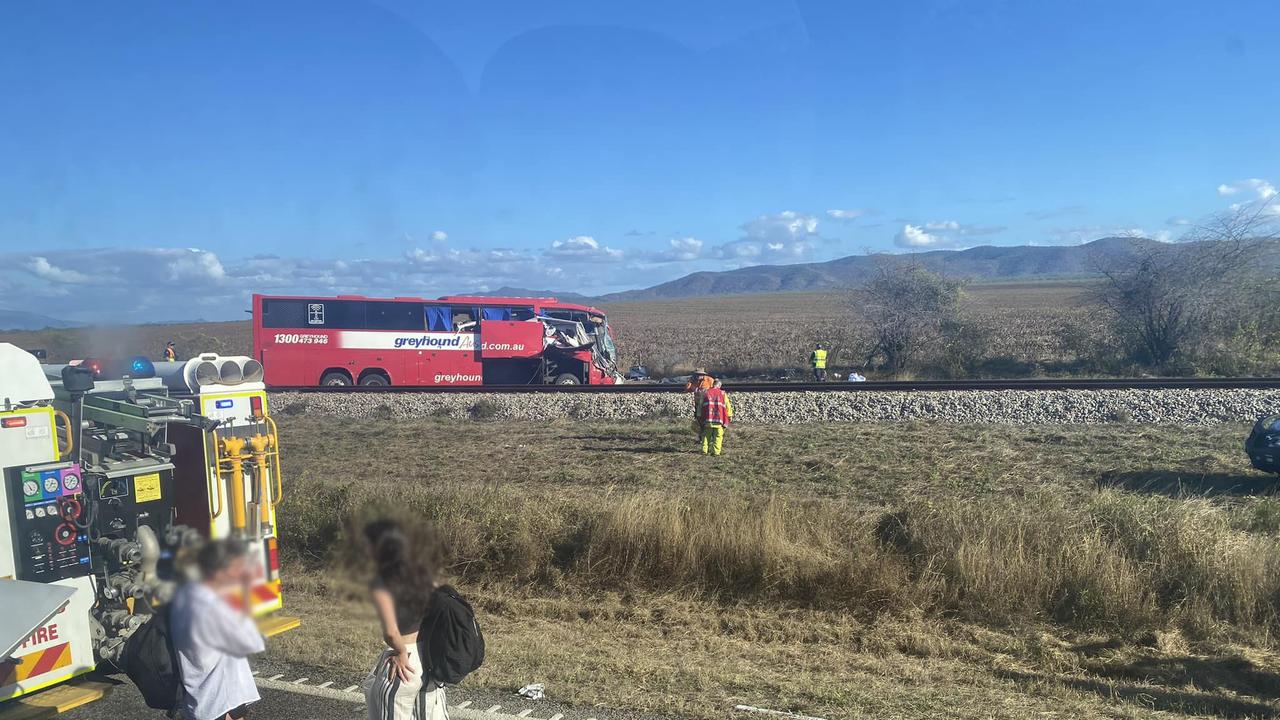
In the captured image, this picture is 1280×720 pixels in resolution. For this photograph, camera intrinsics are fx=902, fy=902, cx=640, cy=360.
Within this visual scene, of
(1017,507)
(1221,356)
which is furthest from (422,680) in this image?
(1221,356)

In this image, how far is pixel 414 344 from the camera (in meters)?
28.4

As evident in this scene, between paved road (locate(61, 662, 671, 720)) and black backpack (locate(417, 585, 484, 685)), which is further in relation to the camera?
paved road (locate(61, 662, 671, 720))

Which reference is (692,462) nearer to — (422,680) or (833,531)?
(833,531)

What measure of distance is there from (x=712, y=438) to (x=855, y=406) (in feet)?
19.2

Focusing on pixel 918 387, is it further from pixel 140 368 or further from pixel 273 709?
pixel 140 368

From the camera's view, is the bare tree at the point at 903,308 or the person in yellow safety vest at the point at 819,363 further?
the bare tree at the point at 903,308

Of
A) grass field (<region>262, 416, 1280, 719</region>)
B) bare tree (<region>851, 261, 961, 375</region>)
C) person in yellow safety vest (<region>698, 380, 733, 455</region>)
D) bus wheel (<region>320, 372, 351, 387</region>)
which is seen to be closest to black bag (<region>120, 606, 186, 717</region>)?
grass field (<region>262, 416, 1280, 719</region>)

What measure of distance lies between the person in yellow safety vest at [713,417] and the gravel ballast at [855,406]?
14.6 ft

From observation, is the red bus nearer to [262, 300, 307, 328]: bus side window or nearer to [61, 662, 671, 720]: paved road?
[262, 300, 307, 328]: bus side window

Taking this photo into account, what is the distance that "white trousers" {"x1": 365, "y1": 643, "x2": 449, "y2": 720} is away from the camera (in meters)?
3.05

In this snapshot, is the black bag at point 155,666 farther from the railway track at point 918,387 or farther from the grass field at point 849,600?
the railway track at point 918,387

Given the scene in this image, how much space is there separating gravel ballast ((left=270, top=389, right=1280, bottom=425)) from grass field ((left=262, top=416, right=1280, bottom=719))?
8.32 meters

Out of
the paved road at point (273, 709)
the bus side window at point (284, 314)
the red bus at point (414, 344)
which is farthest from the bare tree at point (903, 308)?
the paved road at point (273, 709)

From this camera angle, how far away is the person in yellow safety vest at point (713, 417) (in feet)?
52.6
